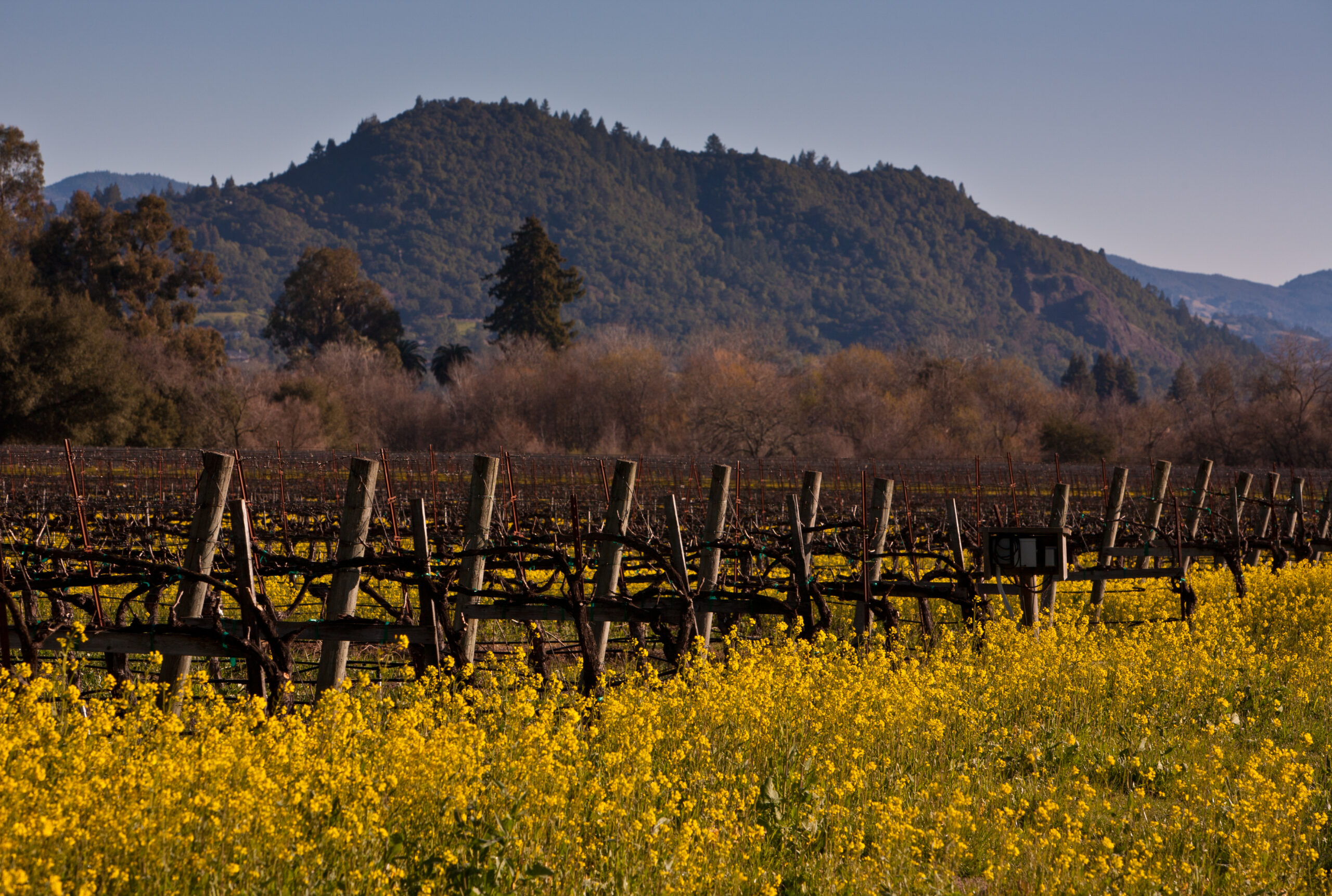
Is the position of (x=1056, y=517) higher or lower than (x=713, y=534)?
higher

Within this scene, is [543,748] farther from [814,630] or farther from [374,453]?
[374,453]

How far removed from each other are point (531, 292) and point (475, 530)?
7571 cm

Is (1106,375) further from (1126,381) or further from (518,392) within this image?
(518,392)

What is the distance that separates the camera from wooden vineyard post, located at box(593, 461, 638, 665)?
7562 mm

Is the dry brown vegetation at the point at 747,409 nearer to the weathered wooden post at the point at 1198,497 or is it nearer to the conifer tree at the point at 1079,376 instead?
the weathered wooden post at the point at 1198,497

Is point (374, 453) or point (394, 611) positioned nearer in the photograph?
point (394, 611)

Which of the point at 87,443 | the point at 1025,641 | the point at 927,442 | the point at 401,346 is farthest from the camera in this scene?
the point at 401,346

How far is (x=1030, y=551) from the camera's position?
7965 mm

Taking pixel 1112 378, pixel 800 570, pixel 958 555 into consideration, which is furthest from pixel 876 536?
pixel 1112 378

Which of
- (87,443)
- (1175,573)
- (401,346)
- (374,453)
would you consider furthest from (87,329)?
(1175,573)

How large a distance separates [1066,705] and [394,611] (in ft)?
16.9

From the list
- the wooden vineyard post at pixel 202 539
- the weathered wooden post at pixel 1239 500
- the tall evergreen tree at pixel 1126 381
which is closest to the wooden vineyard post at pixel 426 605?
the wooden vineyard post at pixel 202 539

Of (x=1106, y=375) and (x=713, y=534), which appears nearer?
(x=713, y=534)

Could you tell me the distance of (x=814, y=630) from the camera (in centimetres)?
871
